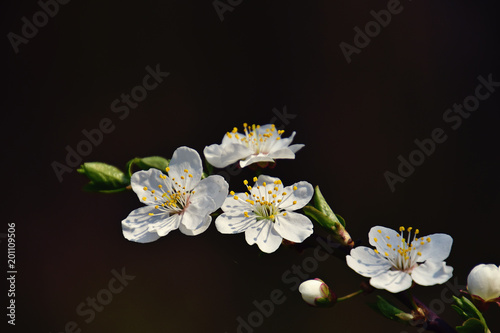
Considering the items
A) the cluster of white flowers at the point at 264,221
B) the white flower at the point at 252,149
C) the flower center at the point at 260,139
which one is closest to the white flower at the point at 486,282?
the cluster of white flowers at the point at 264,221

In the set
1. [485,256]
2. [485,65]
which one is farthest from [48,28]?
[485,256]

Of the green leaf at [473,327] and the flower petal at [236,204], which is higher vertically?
the flower petal at [236,204]

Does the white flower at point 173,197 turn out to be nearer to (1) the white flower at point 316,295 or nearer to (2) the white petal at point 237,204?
(2) the white petal at point 237,204

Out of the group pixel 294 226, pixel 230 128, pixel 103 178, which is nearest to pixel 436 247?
pixel 294 226

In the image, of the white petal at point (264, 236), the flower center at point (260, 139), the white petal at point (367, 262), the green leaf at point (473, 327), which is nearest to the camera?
the green leaf at point (473, 327)

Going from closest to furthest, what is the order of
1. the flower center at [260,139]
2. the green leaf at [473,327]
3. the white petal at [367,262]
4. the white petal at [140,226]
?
1. the green leaf at [473,327]
2. the white petal at [367,262]
3. the white petal at [140,226]
4. the flower center at [260,139]

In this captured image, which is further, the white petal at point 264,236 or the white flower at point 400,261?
the white petal at point 264,236

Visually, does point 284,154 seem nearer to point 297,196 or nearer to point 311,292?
point 297,196

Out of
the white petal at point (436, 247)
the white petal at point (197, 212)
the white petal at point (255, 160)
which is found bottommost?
the white petal at point (436, 247)
